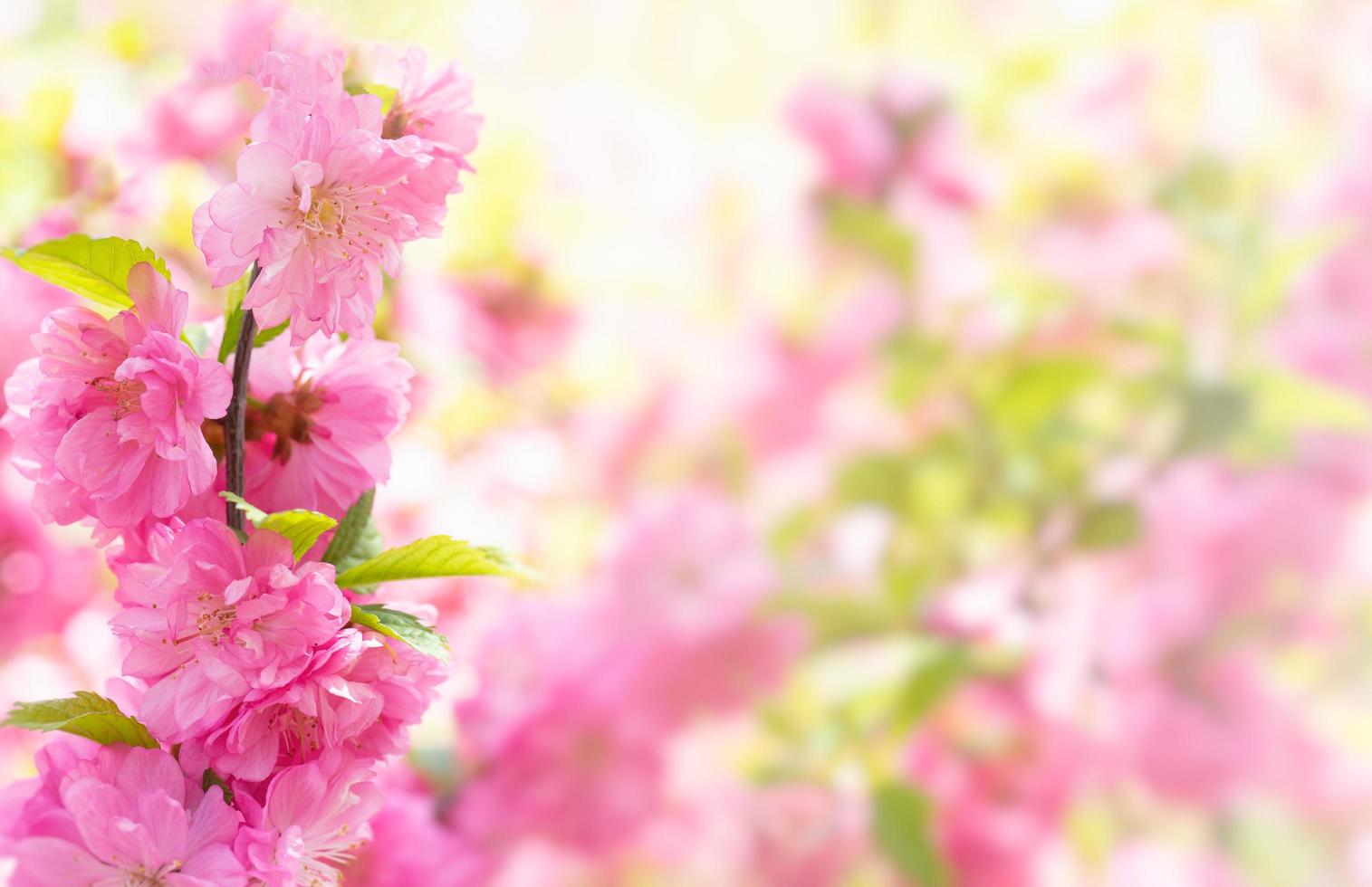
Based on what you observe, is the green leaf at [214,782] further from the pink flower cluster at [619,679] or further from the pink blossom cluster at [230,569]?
the pink flower cluster at [619,679]

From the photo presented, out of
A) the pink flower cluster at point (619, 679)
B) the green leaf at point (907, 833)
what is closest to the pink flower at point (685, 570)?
the pink flower cluster at point (619, 679)

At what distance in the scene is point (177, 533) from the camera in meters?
0.16

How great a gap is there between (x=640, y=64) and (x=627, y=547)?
58 centimetres

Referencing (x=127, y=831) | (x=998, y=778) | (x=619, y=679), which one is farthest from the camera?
(x=998, y=778)

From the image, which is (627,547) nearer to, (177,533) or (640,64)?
(177,533)

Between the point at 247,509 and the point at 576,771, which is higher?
the point at 576,771

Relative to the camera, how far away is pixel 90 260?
16 centimetres

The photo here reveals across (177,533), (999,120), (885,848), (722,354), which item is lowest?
(177,533)

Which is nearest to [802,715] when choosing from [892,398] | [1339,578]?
[892,398]

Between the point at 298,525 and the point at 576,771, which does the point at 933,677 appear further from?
the point at 298,525

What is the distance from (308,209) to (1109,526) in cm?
46

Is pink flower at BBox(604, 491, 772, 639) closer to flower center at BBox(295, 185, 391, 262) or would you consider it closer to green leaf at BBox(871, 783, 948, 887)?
green leaf at BBox(871, 783, 948, 887)

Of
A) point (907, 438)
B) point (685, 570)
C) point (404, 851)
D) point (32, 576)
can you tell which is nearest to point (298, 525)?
point (404, 851)

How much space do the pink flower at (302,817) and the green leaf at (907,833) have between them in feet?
1.33
